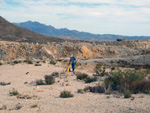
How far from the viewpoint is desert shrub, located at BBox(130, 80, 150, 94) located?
1083 centimetres

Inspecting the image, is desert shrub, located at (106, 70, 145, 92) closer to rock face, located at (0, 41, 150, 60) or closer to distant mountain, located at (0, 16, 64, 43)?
rock face, located at (0, 41, 150, 60)

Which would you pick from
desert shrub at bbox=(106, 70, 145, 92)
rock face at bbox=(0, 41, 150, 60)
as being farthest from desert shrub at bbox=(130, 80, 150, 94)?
rock face at bbox=(0, 41, 150, 60)

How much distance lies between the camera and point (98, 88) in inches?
452

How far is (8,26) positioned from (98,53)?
76415 mm

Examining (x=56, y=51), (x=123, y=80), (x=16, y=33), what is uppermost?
(x=16, y=33)

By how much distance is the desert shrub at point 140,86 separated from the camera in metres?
10.8

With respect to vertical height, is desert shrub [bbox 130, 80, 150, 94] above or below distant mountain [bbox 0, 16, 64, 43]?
below

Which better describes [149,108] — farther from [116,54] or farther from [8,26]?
[8,26]

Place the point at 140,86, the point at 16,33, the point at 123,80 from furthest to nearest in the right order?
the point at 16,33, the point at 123,80, the point at 140,86

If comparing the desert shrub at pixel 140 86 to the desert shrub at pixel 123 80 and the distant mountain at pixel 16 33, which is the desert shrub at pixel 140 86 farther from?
the distant mountain at pixel 16 33

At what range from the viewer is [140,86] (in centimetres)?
1102

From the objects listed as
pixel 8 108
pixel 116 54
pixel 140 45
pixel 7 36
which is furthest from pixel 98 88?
pixel 7 36

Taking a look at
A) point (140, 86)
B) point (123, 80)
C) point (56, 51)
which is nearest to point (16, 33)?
point (56, 51)

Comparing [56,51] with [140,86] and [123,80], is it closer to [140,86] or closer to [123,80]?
[123,80]
